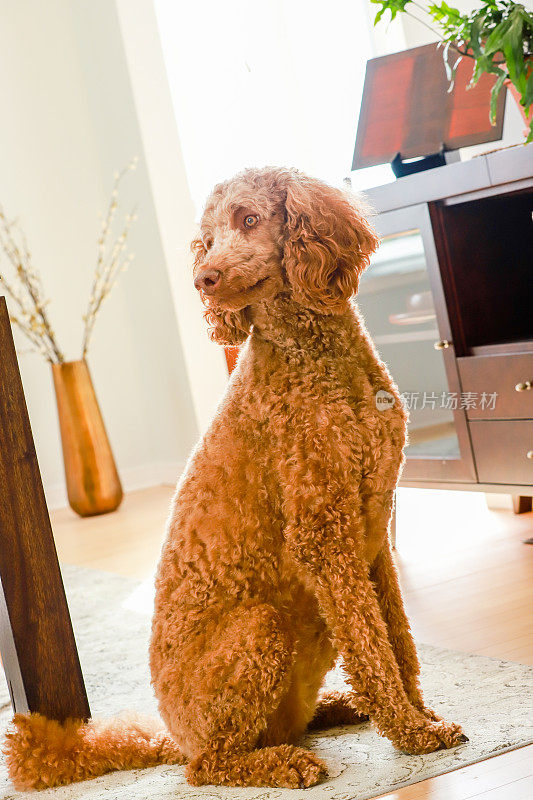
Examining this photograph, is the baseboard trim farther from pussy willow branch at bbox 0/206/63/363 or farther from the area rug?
the area rug

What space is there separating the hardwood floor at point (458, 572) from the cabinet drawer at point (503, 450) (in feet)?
0.82

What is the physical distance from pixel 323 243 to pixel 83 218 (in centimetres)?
397

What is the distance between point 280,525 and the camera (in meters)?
1.58

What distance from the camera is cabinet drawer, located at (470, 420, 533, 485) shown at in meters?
2.49

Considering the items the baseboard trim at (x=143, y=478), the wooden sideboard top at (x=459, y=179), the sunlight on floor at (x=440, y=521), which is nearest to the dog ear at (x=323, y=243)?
the wooden sideboard top at (x=459, y=179)

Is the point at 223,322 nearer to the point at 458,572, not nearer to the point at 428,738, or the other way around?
the point at 428,738

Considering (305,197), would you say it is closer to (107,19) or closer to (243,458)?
(243,458)

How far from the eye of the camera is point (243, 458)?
5.20ft

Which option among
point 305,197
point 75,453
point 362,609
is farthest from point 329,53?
point 362,609

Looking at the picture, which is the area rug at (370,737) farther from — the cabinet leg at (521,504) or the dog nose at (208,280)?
the cabinet leg at (521,504)

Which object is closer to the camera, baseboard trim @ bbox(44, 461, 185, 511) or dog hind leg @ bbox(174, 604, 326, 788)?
dog hind leg @ bbox(174, 604, 326, 788)

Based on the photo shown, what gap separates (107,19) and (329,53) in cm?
132

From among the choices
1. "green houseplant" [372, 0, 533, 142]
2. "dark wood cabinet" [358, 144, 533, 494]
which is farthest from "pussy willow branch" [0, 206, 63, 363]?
"green houseplant" [372, 0, 533, 142]

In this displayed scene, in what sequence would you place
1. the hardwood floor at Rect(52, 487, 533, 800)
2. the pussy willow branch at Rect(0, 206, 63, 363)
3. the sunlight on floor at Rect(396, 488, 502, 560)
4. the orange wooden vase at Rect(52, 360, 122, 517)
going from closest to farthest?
the hardwood floor at Rect(52, 487, 533, 800) < the sunlight on floor at Rect(396, 488, 502, 560) < the orange wooden vase at Rect(52, 360, 122, 517) < the pussy willow branch at Rect(0, 206, 63, 363)
